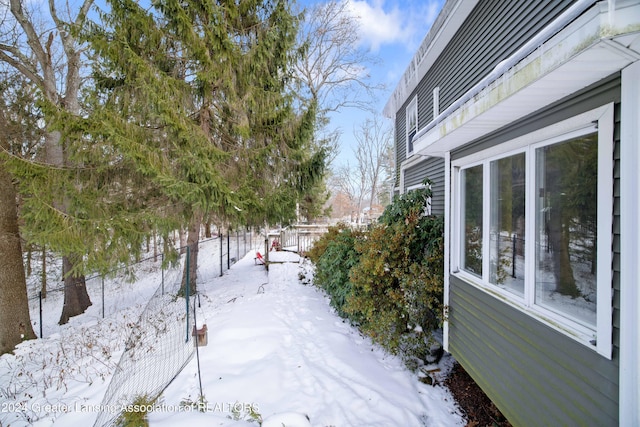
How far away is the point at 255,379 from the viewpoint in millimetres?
3402

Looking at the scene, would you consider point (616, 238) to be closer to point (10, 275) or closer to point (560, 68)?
point (560, 68)

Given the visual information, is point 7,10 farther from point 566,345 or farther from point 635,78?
point 566,345

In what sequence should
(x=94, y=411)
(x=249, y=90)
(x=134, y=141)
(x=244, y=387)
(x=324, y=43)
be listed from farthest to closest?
(x=324, y=43)
(x=249, y=90)
(x=134, y=141)
(x=244, y=387)
(x=94, y=411)

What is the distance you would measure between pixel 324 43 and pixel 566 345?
1533cm

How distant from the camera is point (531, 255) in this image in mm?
2135

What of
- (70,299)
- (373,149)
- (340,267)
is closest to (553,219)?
(340,267)

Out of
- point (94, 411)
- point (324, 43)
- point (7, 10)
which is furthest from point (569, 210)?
point (324, 43)

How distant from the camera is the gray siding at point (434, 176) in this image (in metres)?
5.87

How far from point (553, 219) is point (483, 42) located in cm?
409

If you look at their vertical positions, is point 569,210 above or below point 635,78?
below

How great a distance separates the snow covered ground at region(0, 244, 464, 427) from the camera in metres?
2.92

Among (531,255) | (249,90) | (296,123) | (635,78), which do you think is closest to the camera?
(635,78)

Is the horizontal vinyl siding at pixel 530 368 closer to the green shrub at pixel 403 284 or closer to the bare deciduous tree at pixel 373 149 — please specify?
the green shrub at pixel 403 284

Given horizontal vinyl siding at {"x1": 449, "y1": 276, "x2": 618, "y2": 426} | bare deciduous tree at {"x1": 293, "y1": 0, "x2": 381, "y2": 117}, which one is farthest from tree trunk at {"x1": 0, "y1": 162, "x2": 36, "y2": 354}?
bare deciduous tree at {"x1": 293, "y1": 0, "x2": 381, "y2": 117}
